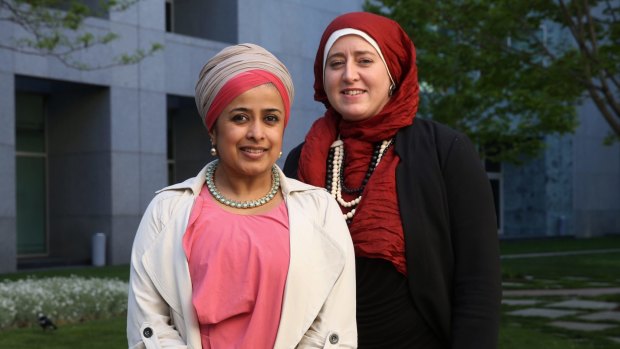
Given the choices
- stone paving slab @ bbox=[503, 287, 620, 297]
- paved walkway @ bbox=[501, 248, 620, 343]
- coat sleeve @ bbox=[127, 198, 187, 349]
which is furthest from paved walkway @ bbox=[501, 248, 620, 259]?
coat sleeve @ bbox=[127, 198, 187, 349]

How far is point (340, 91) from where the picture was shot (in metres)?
3.04

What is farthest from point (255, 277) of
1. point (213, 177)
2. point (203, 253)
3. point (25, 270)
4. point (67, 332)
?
point (25, 270)

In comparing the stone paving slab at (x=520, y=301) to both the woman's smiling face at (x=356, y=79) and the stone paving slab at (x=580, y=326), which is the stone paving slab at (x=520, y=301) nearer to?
the stone paving slab at (x=580, y=326)

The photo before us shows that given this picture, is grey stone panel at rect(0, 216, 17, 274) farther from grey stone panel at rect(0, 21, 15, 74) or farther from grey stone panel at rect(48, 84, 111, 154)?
grey stone panel at rect(48, 84, 111, 154)

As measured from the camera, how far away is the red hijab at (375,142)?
9.55 feet

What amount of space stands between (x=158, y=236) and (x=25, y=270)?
16330 millimetres

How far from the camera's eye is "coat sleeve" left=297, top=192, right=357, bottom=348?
2.60 metres

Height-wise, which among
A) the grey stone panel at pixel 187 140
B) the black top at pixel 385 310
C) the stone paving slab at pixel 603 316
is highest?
the grey stone panel at pixel 187 140

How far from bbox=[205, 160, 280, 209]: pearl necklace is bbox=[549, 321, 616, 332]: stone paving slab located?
7.70 metres

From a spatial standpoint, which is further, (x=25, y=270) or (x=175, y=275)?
(x=25, y=270)

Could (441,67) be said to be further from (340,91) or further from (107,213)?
(340,91)

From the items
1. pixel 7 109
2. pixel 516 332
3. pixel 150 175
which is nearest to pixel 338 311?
pixel 516 332

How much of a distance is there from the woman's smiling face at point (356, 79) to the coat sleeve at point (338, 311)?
47 cm

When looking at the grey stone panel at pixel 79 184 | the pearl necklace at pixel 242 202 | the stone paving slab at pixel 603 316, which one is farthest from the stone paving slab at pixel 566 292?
the pearl necklace at pixel 242 202
